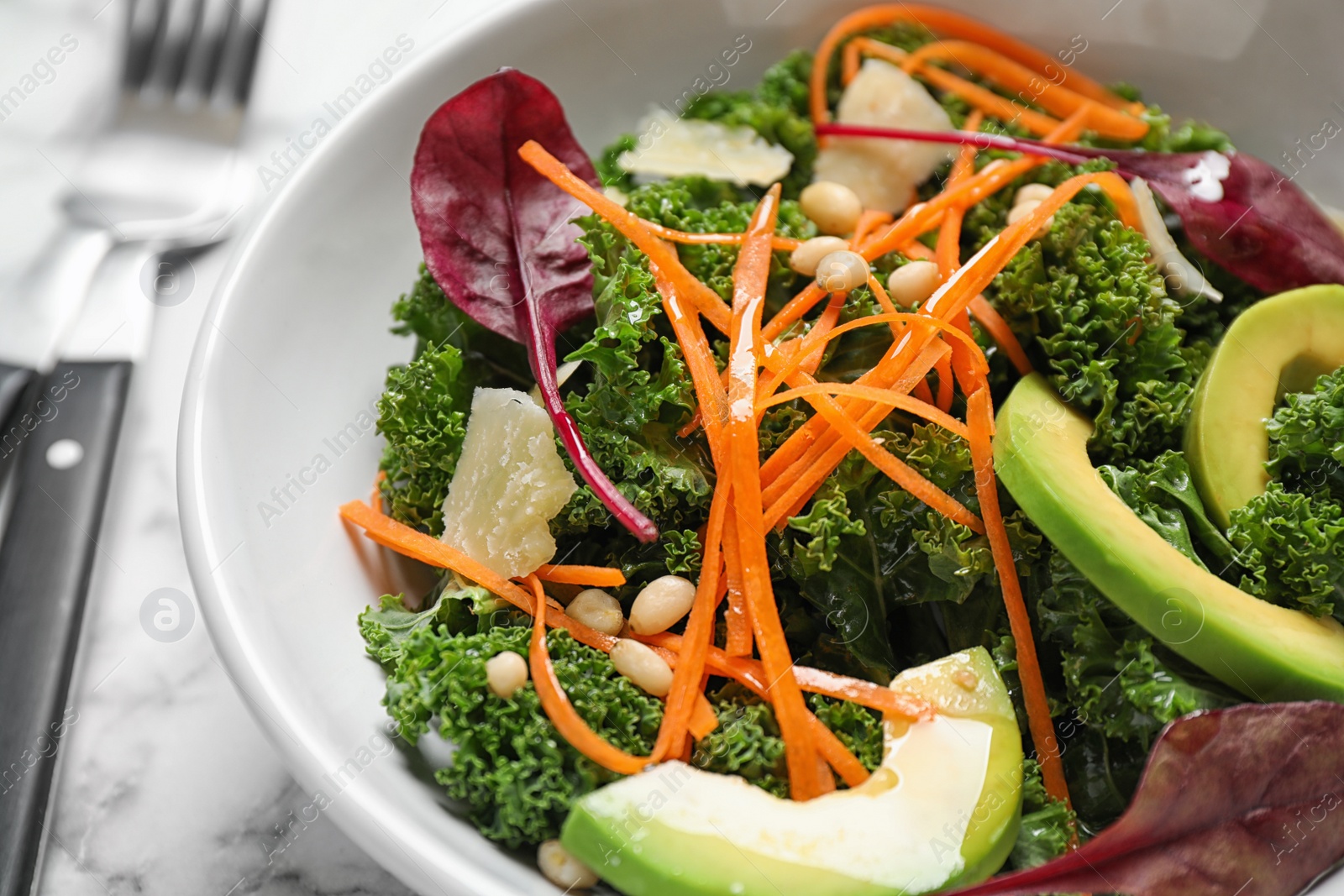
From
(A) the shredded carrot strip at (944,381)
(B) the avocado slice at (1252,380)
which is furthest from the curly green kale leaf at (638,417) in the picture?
(B) the avocado slice at (1252,380)

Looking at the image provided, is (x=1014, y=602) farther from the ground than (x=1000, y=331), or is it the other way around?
(x=1000, y=331)

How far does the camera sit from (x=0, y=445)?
2.59m

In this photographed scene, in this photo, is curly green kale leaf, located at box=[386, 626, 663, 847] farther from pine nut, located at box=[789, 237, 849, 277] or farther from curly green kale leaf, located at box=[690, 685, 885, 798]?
pine nut, located at box=[789, 237, 849, 277]

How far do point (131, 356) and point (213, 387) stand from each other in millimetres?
929

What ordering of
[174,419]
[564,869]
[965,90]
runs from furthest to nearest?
[174,419] → [965,90] → [564,869]

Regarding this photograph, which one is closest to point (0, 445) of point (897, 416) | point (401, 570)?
point (401, 570)

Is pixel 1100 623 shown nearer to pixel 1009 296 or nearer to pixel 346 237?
pixel 1009 296

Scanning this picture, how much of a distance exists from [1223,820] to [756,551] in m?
0.83

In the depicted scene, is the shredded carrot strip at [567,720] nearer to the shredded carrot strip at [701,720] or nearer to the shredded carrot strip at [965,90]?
the shredded carrot strip at [701,720]

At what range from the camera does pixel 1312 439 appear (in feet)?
6.07

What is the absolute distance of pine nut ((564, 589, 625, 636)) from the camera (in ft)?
6.24

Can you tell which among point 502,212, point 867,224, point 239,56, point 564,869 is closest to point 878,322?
point 867,224

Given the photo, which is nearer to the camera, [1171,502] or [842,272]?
[1171,502]

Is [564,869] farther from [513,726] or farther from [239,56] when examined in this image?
[239,56]
